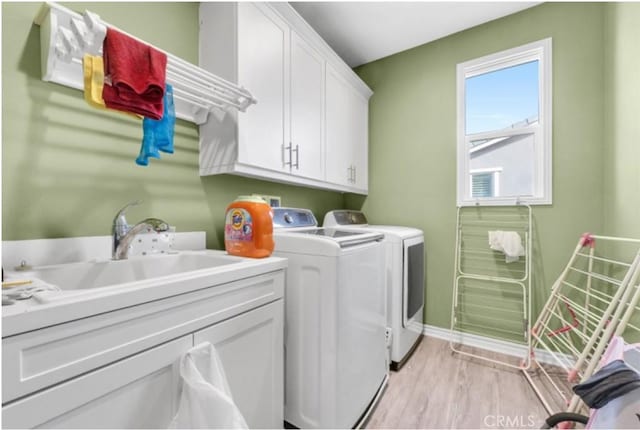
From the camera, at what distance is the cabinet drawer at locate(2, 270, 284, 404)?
0.56 meters

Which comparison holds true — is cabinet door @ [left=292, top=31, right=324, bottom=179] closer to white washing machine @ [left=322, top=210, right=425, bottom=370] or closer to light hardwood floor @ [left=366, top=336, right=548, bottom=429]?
white washing machine @ [left=322, top=210, right=425, bottom=370]

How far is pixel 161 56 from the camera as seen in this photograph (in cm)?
109

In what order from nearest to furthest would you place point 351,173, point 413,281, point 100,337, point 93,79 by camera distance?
point 100,337 < point 93,79 < point 413,281 < point 351,173

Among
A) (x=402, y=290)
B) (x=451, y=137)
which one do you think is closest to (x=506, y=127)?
(x=451, y=137)

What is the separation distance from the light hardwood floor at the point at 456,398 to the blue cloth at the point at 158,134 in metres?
1.76

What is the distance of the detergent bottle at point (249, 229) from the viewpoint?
1249 millimetres

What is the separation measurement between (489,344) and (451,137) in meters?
1.84

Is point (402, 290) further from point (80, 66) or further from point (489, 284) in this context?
point (80, 66)

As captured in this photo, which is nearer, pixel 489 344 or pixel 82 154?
pixel 82 154

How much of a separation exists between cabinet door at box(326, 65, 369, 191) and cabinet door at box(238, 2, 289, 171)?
0.57 meters

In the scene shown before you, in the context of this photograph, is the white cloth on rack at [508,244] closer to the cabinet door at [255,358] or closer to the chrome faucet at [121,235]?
the cabinet door at [255,358]

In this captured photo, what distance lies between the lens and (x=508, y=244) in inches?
83.5

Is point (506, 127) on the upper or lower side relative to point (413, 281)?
upper

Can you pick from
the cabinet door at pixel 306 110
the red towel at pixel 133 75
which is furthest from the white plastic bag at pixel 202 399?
the cabinet door at pixel 306 110
